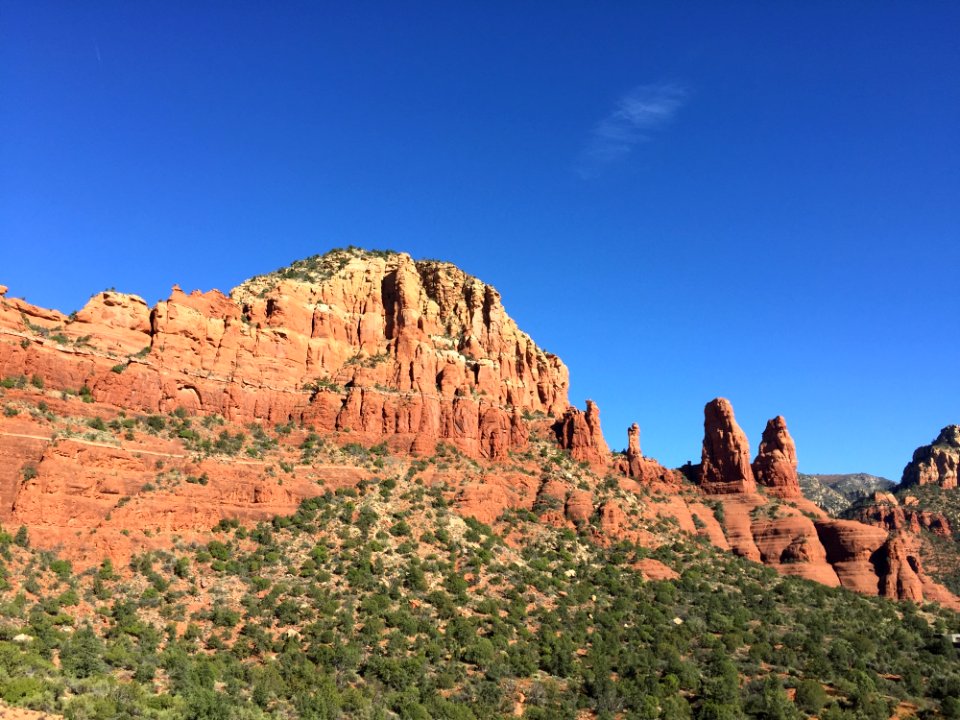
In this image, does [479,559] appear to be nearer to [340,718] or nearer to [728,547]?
[340,718]

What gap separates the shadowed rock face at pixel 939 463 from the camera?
122 metres

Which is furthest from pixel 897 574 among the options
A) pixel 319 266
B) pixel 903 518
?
pixel 319 266

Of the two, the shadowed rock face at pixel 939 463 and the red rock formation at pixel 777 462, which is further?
the shadowed rock face at pixel 939 463

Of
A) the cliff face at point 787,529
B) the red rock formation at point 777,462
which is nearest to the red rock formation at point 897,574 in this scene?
the cliff face at point 787,529

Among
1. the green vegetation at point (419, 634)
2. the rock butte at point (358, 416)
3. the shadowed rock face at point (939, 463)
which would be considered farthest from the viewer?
the shadowed rock face at point (939, 463)

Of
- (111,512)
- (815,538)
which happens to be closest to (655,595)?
(815,538)

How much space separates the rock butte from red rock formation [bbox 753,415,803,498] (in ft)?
0.81

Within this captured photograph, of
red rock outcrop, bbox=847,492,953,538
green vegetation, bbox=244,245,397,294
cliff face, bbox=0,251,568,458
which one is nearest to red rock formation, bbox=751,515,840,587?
red rock outcrop, bbox=847,492,953,538

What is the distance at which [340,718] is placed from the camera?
35.8 m

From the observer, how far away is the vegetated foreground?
1529 inches

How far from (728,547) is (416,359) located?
43057 mm

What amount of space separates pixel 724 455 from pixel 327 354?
54.3m

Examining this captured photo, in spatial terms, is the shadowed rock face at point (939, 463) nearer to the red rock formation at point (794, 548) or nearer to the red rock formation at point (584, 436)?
the red rock formation at point (794, 548)

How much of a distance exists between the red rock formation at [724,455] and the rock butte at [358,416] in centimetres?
21
